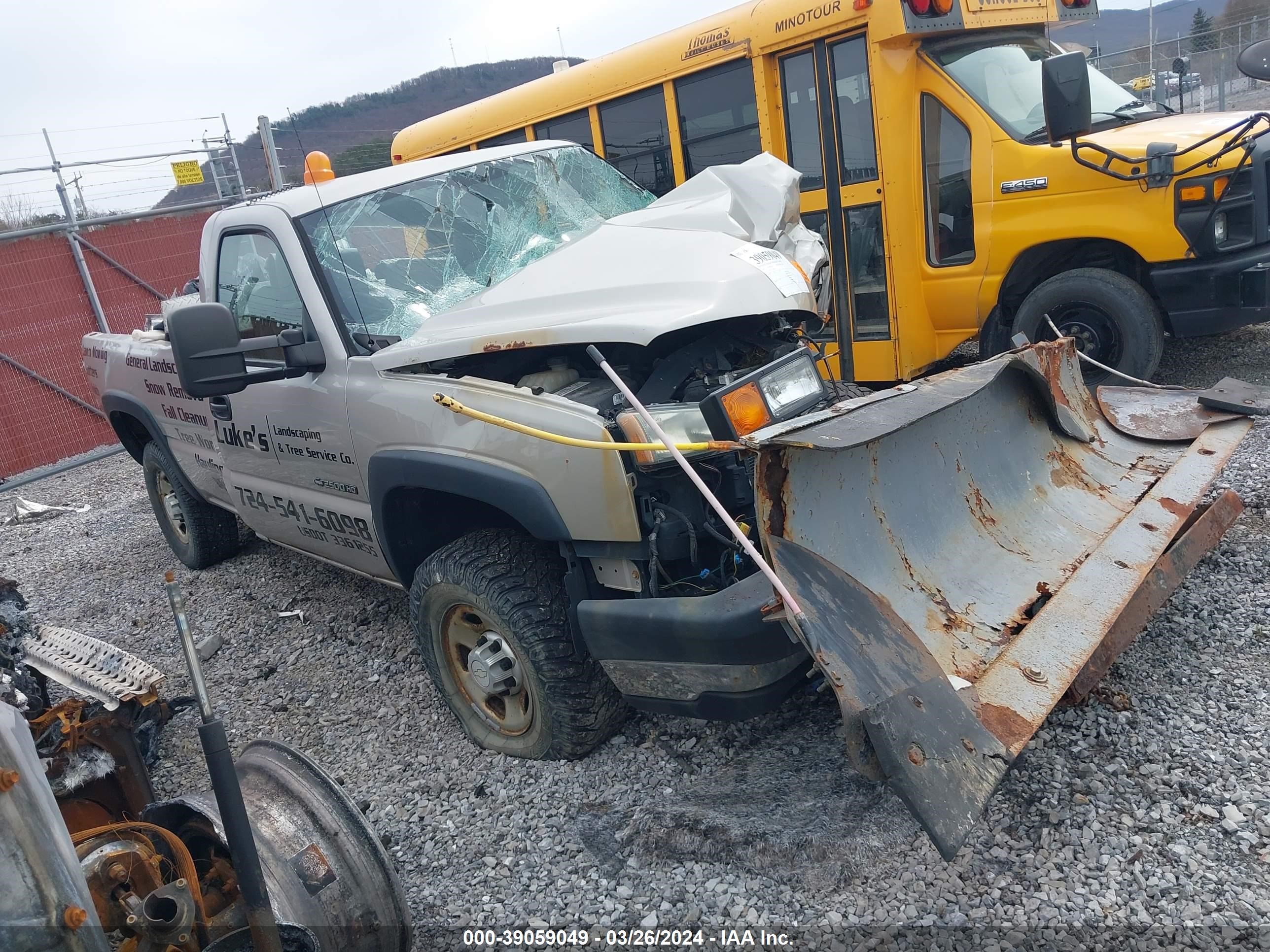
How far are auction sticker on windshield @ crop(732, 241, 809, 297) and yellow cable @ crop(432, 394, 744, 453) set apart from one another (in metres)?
0.73

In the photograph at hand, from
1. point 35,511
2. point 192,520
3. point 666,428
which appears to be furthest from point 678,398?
point 35,511

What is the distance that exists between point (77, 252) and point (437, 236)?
33.1ft

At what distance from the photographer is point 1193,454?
361 cm

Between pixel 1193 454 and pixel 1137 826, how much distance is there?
5.76 feet

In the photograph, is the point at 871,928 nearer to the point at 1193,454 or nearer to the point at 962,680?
the point at 962,680

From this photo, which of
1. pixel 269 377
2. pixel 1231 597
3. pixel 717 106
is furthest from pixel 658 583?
pixel 717 106

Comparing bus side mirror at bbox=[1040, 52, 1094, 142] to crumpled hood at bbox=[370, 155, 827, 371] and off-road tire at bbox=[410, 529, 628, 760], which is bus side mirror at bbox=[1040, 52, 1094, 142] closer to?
crumpled hood at bbox=[370, 155, 827, 371]

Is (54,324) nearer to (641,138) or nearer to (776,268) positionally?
(641,138)

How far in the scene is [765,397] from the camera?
275cm

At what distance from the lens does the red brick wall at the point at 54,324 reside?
37.0 ft

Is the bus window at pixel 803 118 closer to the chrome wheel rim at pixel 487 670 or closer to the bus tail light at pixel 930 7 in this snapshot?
the bus tail light at pixel 930 7

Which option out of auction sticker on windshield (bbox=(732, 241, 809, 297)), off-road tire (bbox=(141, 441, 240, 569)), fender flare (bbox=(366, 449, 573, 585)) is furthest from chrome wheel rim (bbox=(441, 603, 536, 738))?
off-road tire (bbox=(141, 441, 240, 569))

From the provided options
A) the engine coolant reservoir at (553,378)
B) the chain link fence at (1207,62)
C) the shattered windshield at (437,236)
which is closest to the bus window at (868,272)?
the shattered windshield at (437,236)

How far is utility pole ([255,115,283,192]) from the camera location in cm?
1012
